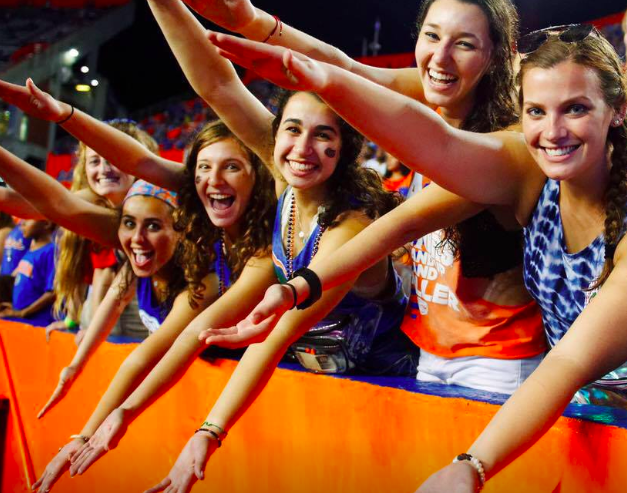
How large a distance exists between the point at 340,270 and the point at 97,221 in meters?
1.14

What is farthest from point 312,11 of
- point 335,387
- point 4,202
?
point 335,387

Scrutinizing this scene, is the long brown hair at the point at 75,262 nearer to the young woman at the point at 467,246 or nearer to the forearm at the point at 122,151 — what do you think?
the forearm at the point at 122,151

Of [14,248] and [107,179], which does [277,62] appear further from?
[14,248]

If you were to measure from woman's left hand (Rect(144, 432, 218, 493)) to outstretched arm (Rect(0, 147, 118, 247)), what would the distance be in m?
0.93

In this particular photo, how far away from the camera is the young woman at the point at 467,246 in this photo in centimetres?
124

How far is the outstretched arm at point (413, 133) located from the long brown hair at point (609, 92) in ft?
0.44

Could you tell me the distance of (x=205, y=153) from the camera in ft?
5.70

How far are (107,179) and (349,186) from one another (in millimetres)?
1125

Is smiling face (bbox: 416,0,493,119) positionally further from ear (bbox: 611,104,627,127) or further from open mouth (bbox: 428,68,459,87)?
ear (bbox: 611,104,627,127)

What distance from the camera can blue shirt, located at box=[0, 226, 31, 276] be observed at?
367cm

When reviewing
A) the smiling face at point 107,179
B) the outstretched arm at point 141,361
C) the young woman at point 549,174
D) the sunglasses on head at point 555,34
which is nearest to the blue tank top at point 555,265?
the young woman at point 549,174

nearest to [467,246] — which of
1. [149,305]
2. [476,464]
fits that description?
[476,464]

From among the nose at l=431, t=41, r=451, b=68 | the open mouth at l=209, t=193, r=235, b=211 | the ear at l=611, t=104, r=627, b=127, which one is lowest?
the ear at l=611, t=104, r=627, b=127

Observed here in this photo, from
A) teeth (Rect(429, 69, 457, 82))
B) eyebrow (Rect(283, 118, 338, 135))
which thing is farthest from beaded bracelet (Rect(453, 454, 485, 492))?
eyebrow (Rect(283, 118, 338, 135))
